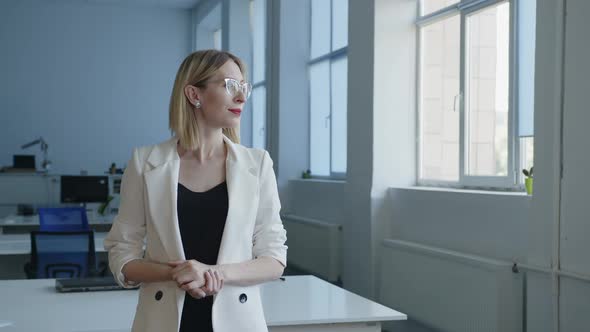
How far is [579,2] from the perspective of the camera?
3484 millimetres

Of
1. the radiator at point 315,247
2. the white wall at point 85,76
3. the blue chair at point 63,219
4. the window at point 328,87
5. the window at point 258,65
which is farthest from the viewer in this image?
the white wall at point 85,76

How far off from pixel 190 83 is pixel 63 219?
15.3ft

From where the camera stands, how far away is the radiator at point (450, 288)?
3979 millimetres

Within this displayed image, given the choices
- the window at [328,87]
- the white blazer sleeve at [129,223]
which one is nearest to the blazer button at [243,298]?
the white blazer sleeve at [129,223]

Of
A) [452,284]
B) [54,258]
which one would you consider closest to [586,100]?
[452,284]

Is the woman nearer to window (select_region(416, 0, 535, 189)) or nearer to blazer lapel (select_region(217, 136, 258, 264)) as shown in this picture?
blazer lapel (select_region(217, 136, 258, 264))

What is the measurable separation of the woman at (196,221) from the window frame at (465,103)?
316 cm

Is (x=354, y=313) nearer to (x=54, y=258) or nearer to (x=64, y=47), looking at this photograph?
(x=54, y=258)

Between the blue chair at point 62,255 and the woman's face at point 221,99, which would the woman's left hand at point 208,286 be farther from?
the blue chair at point 62,255

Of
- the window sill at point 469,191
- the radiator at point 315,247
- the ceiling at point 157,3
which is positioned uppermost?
the ceiling at point 157,3

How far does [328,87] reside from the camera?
754cm

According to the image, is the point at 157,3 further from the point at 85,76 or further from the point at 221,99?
the point at 221,99

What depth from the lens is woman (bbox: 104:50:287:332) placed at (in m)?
1.60

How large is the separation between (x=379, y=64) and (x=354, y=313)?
324cm
